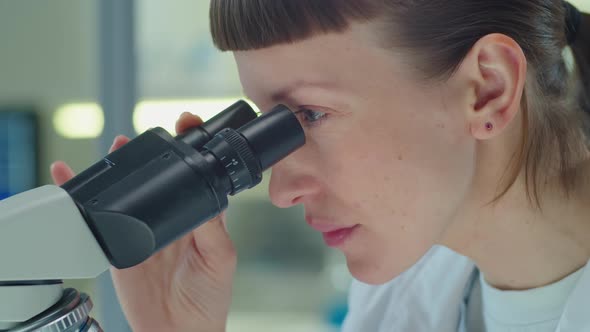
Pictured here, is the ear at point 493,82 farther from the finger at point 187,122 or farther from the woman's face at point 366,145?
the finger at point 187,122

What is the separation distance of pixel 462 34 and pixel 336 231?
0.32 m

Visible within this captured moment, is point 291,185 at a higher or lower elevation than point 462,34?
lower

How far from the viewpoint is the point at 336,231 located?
958mm

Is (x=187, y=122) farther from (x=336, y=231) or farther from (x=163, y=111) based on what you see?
(x=163, y=111)

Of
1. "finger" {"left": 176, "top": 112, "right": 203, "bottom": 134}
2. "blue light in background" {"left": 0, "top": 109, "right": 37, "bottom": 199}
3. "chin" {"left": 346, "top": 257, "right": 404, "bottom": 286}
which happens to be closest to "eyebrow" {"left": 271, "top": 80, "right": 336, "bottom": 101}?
"finger" {"left": 176, "top": 112, "right": 203, "bottom": 134}

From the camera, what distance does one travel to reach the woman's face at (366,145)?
2.76 feet

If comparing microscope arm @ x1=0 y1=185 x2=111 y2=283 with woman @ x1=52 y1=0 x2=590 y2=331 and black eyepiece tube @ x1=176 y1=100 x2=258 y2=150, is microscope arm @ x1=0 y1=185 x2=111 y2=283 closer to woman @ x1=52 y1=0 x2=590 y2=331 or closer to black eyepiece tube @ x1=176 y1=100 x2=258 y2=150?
black eyepiece tube @ x1=176 y1=100 x2=258 y2=150

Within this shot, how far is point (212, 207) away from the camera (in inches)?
26.1

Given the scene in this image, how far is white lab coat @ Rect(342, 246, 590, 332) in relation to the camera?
1.21 m

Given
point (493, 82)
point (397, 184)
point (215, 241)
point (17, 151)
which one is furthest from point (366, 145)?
point (17, 151)

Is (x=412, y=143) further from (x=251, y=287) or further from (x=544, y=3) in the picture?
(x=251, y=287)

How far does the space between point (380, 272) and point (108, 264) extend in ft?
1.45

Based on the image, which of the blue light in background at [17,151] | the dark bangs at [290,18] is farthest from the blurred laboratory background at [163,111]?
the dark bangs at [290,18]

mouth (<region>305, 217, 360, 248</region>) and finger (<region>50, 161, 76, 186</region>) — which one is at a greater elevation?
finger (<region>50, 161, 76, 186</region>)
